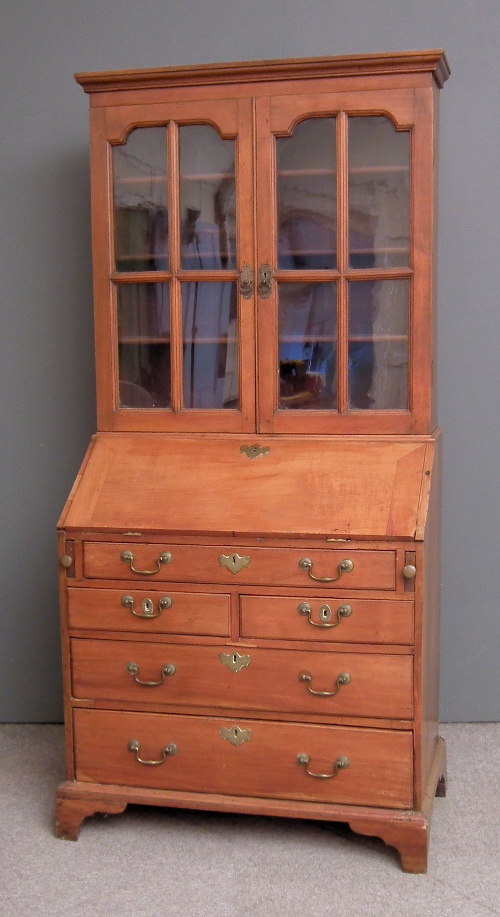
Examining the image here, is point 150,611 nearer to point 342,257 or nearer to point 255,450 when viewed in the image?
point 255,450

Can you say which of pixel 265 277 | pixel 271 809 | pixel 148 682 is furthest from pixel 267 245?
pixel 271 809

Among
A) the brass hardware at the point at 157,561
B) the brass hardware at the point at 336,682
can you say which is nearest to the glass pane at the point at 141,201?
the brass hardware at the point at 157,561

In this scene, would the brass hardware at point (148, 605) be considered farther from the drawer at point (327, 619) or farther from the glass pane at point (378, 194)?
the glass pane at point (378, 194)

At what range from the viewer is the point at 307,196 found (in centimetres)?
248

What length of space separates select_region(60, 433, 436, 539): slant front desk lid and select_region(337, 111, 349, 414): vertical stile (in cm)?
15

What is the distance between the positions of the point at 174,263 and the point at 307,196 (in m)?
0.40

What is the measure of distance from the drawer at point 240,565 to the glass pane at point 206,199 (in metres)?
0.78

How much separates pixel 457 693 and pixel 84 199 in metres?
2.06

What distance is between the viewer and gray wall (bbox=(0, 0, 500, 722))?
2.95 metres

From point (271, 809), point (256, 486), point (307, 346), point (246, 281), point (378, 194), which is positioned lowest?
point (271, 809)

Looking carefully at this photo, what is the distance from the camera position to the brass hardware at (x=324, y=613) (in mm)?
2312

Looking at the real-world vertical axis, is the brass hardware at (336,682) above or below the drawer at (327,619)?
below

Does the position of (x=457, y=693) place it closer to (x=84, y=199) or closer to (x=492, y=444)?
(x=492, y=444)

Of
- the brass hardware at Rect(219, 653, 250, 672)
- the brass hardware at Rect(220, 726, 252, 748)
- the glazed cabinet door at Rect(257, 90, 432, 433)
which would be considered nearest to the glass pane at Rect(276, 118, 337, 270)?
the glazed cabinet door at Rect(257, 90, 432, 433)
